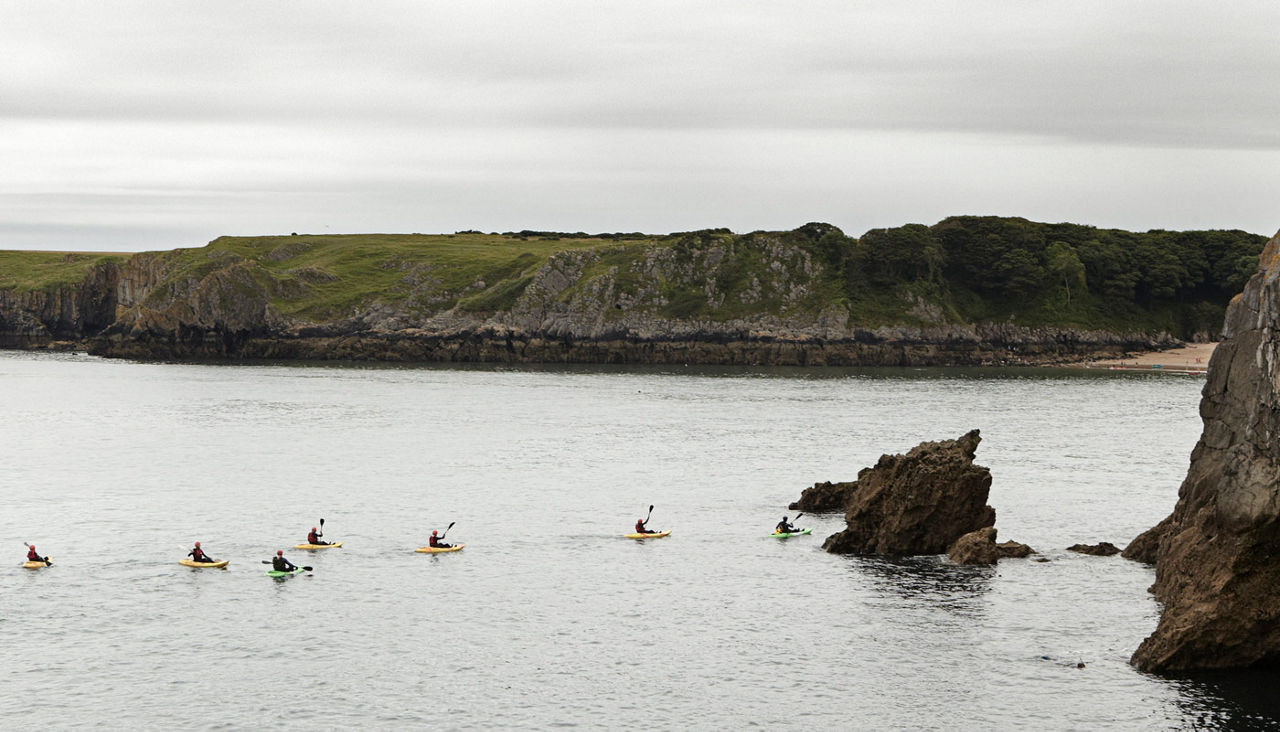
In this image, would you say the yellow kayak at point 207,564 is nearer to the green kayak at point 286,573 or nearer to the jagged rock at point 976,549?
the green kayak at point 286,573

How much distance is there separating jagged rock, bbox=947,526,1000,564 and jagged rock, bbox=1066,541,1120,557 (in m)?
5.59

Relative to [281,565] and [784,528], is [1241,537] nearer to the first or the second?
[784,528]

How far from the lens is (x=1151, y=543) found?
6244 cm

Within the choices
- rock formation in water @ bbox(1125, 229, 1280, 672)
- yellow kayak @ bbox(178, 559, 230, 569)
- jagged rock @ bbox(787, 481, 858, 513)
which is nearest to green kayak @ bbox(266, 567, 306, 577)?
yellow kayak @ bbox(178, 559, 230, 569)

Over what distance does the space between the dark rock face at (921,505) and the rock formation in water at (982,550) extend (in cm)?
123

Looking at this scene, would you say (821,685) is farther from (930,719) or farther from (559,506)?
(559,506)

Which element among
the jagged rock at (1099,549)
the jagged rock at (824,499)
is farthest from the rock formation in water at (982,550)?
the jagged rock at (824,499)

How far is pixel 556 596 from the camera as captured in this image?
56719 millimetres

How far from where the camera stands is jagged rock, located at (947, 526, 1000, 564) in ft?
201

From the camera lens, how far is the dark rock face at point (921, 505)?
63406 millimetres

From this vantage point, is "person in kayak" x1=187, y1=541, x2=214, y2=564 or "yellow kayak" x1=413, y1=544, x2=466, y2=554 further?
"yellow kayak" x1=413, y1=544, x2=466, y2=554

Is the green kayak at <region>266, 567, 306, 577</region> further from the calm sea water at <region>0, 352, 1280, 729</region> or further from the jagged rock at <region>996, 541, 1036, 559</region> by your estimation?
the jagged rock at <region>996, 541, 1036, 559</region>

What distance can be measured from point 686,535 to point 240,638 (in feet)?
97.0

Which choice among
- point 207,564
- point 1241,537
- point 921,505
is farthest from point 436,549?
point 1241,537
